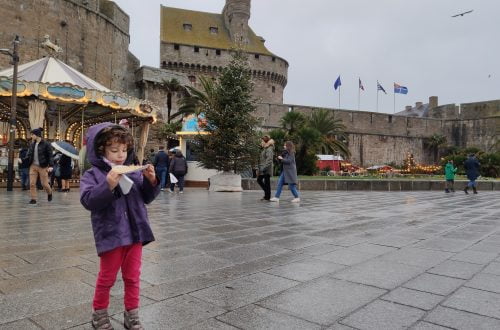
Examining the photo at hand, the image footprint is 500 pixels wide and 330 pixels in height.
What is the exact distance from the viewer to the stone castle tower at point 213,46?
46.0m

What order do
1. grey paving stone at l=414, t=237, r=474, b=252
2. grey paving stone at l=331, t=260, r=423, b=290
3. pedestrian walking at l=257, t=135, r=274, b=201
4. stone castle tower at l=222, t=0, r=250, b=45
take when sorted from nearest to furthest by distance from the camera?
1. grey paving stone at l=331, t=260, r=423, b=290
2. grey paving stone at l=414, t=237, r=474, b=252
3. pedestrian walking at l=257, t=135, r=274, b=201
4. stone castle tower at l=222, t=0, r=250, b=45

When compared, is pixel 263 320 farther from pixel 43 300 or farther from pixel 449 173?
pixel 449 173

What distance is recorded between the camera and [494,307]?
255cm

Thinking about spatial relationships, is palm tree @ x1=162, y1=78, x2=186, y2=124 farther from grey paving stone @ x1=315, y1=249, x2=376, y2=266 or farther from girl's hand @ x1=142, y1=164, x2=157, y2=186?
girl's hand @ x1=142, y1=164, x2=157, y2=186

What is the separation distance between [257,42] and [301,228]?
49176mm

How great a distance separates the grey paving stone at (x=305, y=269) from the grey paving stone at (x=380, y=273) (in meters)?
0.13

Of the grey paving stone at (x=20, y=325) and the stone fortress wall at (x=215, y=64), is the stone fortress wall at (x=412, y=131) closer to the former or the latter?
the stone fortress wall at (x=215, y=64)

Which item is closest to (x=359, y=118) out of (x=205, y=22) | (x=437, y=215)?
(x=205, y=22)

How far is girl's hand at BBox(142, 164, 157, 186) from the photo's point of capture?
2238 millimetres

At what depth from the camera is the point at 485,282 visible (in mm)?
3094

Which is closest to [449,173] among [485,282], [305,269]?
[485,282]

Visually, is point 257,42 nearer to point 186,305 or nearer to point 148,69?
point 148,69

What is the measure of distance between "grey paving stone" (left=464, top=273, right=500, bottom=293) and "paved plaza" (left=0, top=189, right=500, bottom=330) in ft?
0.04

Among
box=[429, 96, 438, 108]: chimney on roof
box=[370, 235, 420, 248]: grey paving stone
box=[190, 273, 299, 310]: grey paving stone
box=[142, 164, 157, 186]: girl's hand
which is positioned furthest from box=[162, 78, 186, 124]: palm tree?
box=[429, 96, 438, 108]: chimney on roof
